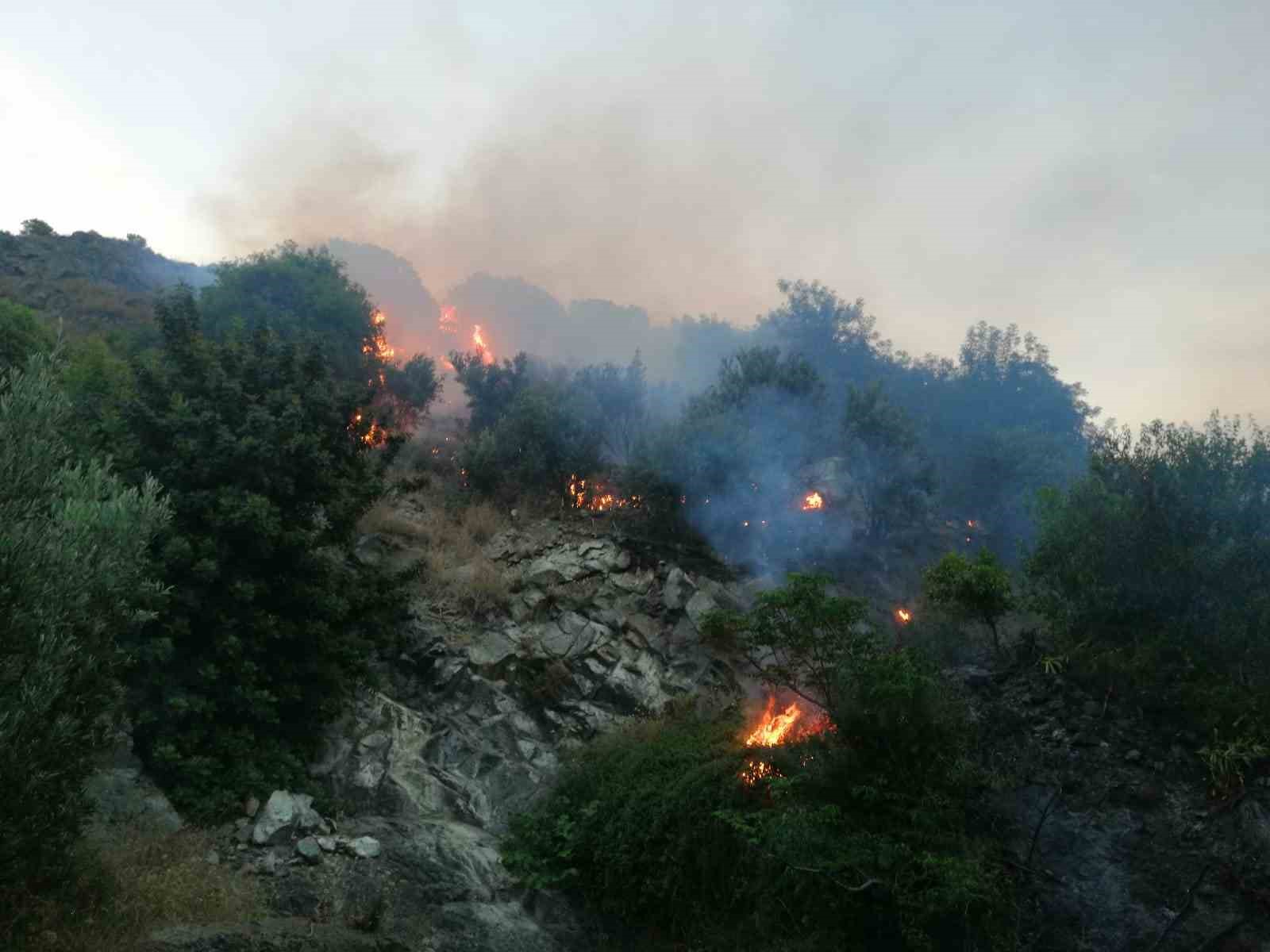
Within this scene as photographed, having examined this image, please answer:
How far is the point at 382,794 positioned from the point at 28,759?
302 inches

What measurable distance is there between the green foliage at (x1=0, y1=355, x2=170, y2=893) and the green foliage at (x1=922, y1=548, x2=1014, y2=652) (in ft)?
47.3

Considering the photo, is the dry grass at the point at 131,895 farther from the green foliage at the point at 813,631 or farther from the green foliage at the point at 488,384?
the green foliage at the point at 488,384

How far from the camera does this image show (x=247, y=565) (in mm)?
15367

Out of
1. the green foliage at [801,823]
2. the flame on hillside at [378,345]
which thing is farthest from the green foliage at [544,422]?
the green foliage at [801,823]

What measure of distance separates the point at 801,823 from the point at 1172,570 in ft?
26.8

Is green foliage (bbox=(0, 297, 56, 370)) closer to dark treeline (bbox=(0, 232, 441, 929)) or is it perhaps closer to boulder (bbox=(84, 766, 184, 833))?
dark treeline (bbox=(0, 232, 441, 929))

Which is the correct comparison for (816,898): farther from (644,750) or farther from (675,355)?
(675,355)

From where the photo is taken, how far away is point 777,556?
26203mm

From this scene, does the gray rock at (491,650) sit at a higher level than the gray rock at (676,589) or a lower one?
lower

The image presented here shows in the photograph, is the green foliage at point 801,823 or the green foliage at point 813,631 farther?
the green foliage at point 813,631

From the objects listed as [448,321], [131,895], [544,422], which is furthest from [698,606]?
[448,321]

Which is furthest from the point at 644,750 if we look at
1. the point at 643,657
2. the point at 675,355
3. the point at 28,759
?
the point at 675,355

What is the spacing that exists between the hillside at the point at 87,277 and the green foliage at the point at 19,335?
861cm

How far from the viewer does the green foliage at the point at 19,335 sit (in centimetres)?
2341
